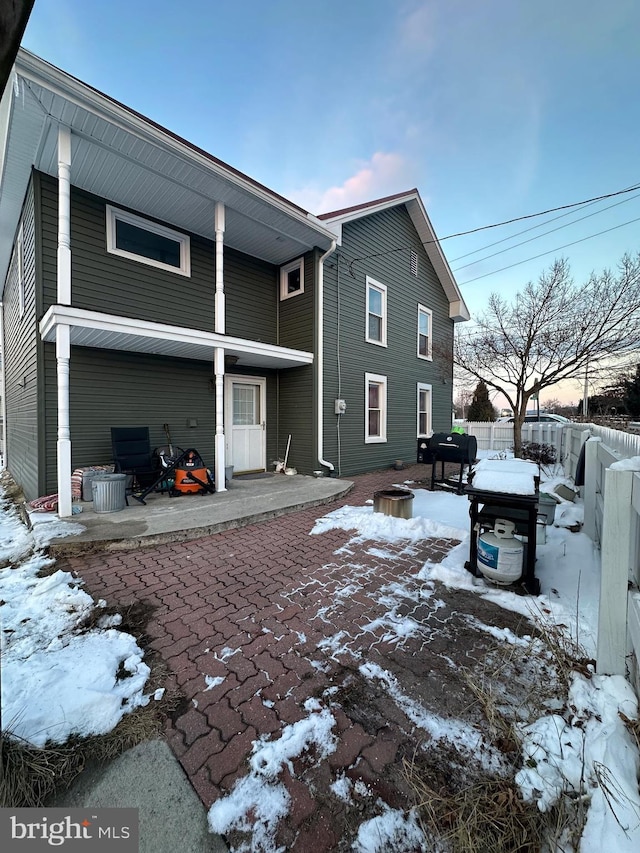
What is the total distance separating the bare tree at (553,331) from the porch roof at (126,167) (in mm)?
4762

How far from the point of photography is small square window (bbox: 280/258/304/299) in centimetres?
768

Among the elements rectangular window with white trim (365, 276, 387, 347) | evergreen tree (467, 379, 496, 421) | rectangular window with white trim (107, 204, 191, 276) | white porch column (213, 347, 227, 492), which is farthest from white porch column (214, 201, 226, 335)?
evergreen tree (467, 379, 496, 421)

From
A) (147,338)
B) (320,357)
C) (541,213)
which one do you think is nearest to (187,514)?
(147,338)

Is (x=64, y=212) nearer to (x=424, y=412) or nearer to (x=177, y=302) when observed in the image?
(x=177, y=302)

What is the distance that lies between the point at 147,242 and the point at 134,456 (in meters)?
3.93

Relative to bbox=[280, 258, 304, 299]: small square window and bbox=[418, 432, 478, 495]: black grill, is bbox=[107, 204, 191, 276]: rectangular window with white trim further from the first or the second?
bbox=[418, 432, 478, 495]: black grill

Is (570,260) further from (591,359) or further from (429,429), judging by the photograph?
(429,429)

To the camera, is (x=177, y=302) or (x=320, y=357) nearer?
(x=177, y=302)

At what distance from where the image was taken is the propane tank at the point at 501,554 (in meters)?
2.73

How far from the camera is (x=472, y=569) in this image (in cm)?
306

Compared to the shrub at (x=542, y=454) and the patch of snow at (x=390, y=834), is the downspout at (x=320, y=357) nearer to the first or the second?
the shrub at (x=542, y=454)

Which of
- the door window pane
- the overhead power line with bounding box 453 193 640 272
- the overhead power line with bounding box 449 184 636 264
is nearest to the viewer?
the overhead power line with bounding box 453 193 640 272

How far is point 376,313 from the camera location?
30.1 feet

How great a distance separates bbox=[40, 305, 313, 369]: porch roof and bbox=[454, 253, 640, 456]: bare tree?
490cm
